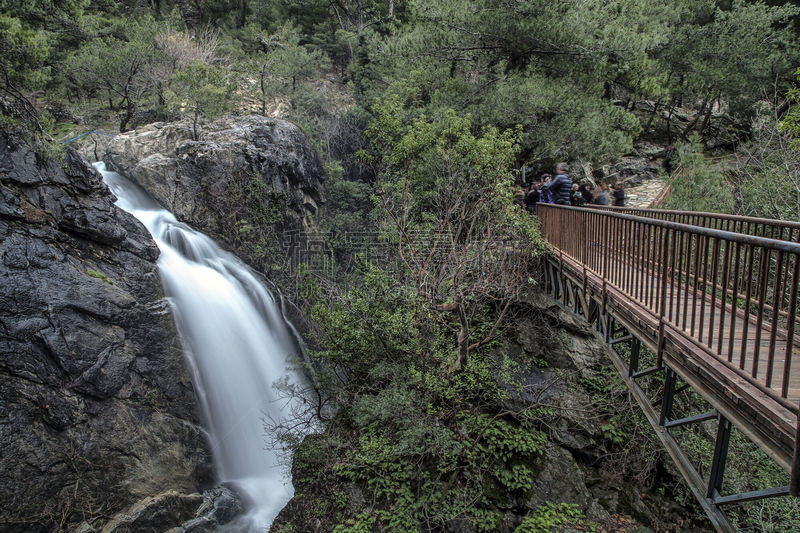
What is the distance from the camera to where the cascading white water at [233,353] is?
998 centimetres

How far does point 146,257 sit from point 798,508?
14256 millimetres

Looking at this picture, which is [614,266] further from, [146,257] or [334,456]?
[146,257]

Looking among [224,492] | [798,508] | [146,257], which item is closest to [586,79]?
A: [798,508]

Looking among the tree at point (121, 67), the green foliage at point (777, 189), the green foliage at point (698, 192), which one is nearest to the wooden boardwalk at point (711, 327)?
the green foliage at point (777, 189)

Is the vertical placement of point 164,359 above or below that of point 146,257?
below

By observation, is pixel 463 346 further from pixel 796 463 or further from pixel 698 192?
pixel 698 192

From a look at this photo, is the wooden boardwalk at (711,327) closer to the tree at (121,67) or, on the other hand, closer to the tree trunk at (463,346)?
the tree trunk at (463,346)

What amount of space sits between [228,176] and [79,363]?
813 cm

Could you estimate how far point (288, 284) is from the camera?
49.4 feet

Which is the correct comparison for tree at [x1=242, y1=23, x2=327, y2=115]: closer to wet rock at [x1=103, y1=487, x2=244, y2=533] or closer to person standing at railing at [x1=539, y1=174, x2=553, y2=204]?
person standing at railing at [x1=539, y1=174, x2=553, y2=204]

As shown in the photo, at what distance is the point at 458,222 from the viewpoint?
36.6 feet

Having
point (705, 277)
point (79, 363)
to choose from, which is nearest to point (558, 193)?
point (705, 277)

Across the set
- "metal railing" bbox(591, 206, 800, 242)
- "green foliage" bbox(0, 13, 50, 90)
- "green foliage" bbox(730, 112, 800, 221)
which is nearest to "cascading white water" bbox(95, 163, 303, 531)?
"green foliage" bbox(0, 13, 50, 90)

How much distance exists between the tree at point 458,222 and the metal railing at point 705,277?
3.46 feet
